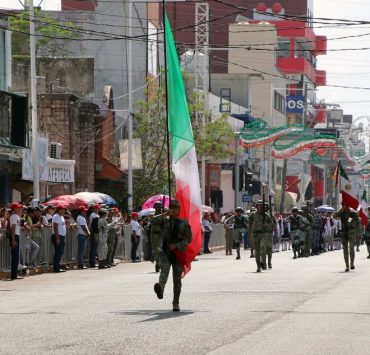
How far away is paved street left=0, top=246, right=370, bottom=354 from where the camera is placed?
1458 cm

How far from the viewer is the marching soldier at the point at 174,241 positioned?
19656 millimetres

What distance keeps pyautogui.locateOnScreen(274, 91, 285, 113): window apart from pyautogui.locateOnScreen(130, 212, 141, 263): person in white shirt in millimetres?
69173

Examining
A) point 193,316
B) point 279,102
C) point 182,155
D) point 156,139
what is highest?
point 279,102

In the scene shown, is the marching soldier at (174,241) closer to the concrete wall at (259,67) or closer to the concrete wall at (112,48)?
the concrete wall at (112,48)

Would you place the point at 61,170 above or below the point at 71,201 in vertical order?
above

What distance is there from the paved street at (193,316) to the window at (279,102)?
81526 mm

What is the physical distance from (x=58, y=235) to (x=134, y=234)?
8410 mm

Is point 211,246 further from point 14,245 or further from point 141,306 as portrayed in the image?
point 141,306

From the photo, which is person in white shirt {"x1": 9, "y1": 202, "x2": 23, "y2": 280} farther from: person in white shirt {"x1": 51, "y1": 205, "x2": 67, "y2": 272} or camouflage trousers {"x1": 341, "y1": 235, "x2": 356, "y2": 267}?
camouflage trousers {"x1": 341, "y1": 235, "x2": 356, "y2": 267}

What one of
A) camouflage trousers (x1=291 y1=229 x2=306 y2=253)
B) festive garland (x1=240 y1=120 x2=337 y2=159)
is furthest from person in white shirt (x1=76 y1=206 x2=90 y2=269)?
festive garland (x1=240 y1=120 x2=337 y2=159)

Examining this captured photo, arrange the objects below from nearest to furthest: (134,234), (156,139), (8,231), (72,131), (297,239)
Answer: (8,231) < (134,234) < (297,239) < (72,131) < (156,139)

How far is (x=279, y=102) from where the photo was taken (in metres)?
114

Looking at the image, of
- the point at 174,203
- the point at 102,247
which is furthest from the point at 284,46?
the point at 174,203

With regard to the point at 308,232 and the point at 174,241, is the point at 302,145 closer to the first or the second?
the point at 308,232
